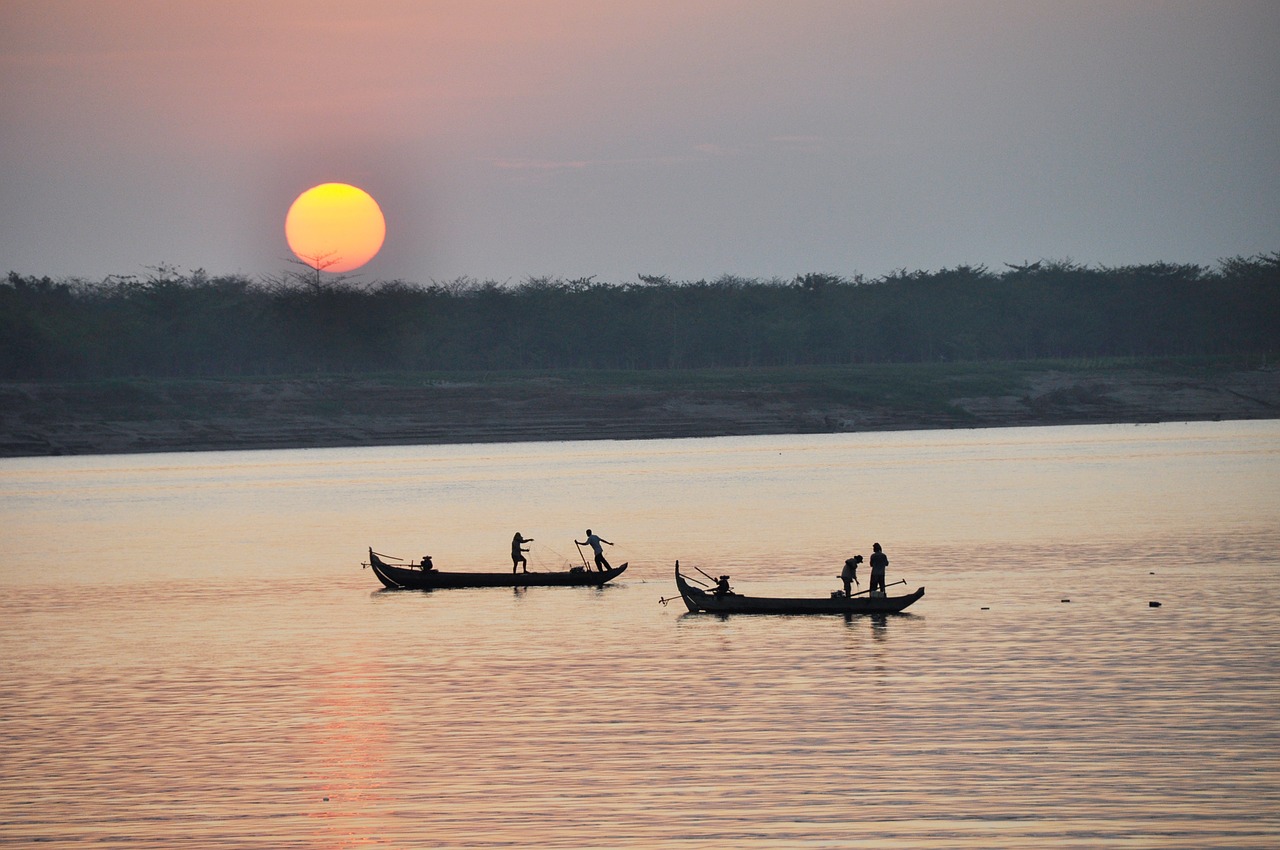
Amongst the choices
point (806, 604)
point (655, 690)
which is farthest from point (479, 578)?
point (655, 690)

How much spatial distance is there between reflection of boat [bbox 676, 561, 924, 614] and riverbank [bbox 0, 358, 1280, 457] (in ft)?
335

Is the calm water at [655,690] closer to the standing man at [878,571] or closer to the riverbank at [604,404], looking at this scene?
the standing man at [878,571]

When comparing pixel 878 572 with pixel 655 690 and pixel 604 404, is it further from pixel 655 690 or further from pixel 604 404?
pixel 604 404

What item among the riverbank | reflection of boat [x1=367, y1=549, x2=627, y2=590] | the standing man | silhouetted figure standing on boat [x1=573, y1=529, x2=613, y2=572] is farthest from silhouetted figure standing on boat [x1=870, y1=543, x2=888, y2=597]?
the riverbank

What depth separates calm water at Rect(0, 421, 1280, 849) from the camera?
19969 millimetres

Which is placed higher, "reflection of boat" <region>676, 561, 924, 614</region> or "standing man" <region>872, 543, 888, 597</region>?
"standing man" <region>872, 543, 888, 597</region>

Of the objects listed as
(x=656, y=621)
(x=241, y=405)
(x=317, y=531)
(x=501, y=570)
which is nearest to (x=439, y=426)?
(x=241, y=405)

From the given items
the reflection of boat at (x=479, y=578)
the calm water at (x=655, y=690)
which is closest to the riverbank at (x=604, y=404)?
the calm water at (x=655, y=690)

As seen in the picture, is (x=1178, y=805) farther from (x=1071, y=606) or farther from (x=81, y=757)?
(x=1071, y=606)

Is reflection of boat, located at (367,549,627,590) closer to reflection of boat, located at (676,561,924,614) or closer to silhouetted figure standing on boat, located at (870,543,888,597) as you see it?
reflection of boat, located at (676,561,924,614)

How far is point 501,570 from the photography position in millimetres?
50281

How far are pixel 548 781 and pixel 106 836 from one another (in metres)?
5.65

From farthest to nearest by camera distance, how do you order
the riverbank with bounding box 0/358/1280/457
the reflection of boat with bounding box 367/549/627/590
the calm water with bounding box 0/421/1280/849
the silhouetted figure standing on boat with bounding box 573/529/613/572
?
the riverbank with bounding box 0/358/1280/457, the reflection of boat with bounding box 367/549/627/590, the silhouetted figure standing on boat with bounding box 573/529/613/572, the calm water with bounding box 0/421/1280/849

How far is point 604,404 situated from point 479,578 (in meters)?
106
